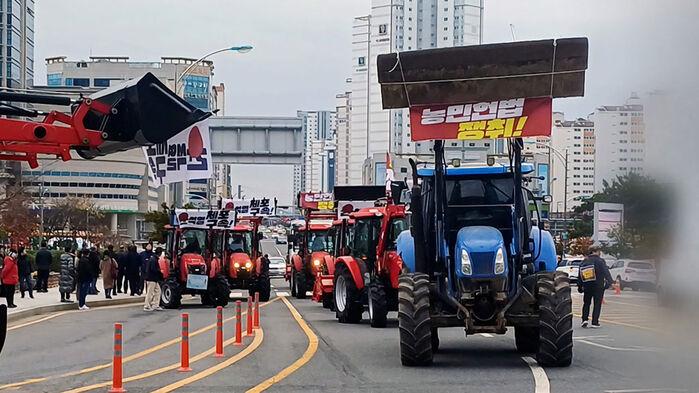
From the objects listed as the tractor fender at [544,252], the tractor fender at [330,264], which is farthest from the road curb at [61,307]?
the tractor fender at [544,252]

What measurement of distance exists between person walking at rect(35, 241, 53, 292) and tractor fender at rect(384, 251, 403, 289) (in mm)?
15588

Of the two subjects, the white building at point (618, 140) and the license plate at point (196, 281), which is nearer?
the white building at point (618, 140)

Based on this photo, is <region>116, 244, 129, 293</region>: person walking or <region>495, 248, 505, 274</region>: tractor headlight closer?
<region>495, 248, 505, 274</region>: tractor headlight

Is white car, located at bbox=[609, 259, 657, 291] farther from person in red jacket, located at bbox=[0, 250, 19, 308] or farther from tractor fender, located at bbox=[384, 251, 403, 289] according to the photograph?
person in red jacket, located at bbox=[0, 250, 19, 308]

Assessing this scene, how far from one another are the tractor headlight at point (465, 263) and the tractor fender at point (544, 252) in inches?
64.2

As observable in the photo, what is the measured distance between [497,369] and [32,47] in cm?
10461

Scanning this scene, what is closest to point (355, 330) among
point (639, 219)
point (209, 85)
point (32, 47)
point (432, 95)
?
point (432, 95)

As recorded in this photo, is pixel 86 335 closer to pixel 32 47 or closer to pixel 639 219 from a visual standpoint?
pixel 639 219

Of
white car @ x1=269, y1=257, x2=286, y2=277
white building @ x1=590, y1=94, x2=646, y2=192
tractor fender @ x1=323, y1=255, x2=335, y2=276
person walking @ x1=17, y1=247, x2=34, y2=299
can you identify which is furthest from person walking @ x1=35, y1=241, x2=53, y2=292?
white building @ x1=590, y1=94, x2=646, y2=192

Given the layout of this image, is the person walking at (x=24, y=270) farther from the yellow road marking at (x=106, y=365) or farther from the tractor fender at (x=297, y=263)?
the yellow road marking at (x=106, y=365)

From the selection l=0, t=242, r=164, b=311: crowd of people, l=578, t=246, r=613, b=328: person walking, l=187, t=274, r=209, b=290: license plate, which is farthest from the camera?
l=187, t=274, r=209, b=290: license plate

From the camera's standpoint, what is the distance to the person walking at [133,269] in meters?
35.5

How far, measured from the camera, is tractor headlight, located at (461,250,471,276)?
13.4m

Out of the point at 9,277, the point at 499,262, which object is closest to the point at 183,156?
the point at 499,262
